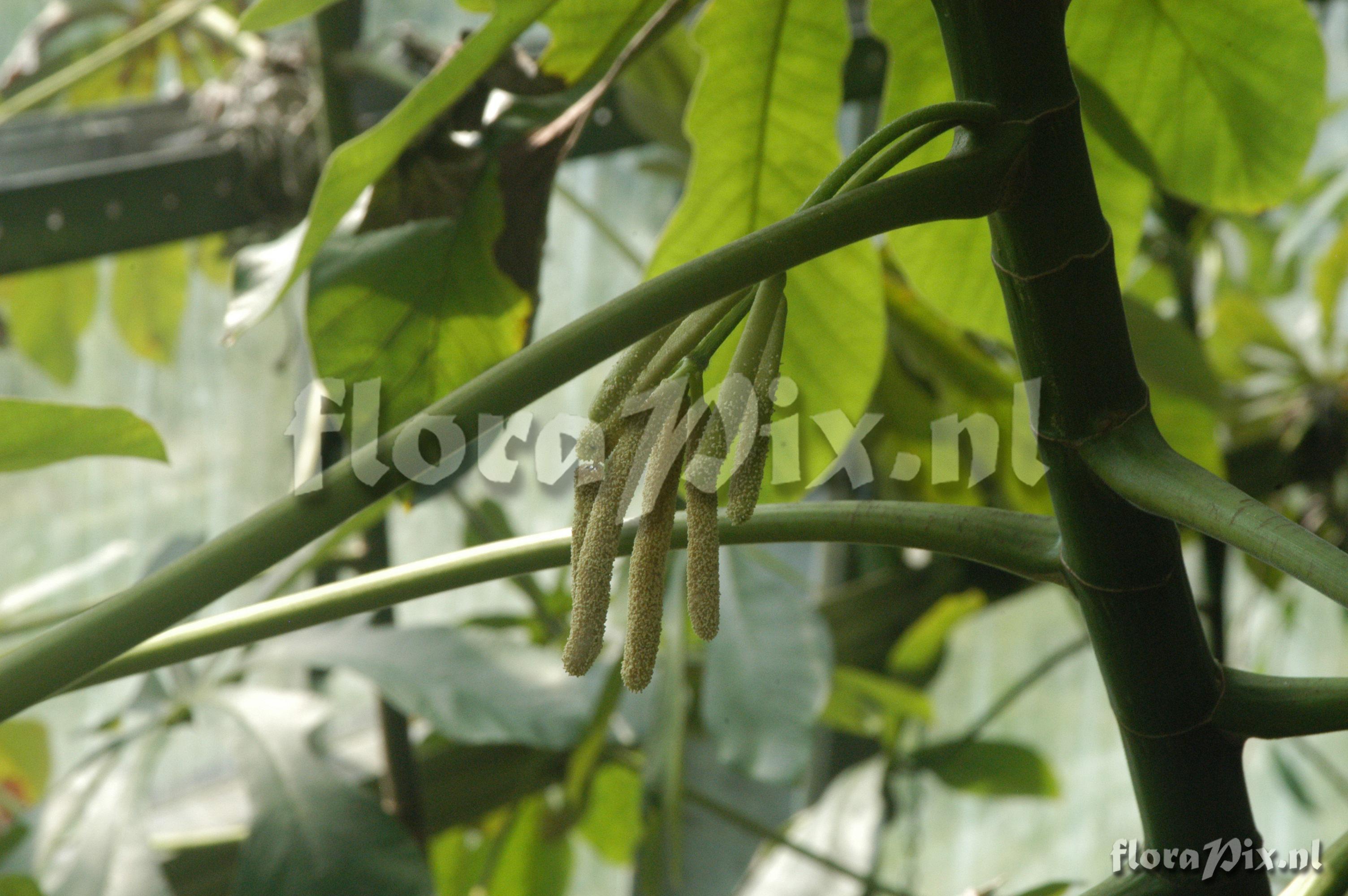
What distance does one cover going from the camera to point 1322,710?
0.80 ft

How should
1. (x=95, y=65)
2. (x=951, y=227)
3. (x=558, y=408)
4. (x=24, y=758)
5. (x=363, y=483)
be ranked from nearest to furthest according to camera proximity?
(x=363, y=483)
(x=951, y=227)
(x=95, y=65)
(x=24, y=758)
(x=558, y=408)

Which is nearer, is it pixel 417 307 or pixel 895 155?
pixel 895 155

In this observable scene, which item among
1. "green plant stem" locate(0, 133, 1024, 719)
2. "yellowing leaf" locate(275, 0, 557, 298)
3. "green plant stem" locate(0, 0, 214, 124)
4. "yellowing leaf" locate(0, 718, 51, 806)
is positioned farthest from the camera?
"yellowing leaf" locate(0, 718, 51, 806)

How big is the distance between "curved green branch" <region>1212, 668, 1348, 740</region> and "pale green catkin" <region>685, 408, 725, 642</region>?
0.13 meters

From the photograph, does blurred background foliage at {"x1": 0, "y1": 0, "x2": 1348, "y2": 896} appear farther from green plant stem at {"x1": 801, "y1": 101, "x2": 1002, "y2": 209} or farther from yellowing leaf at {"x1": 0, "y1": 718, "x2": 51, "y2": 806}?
green plant stem at {"x1": 801, "y1": 101, "x2": 1002, "y2": 209}

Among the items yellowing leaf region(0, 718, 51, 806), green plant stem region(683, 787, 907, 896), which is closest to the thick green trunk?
green plant stem region(683, 787, 907, 896)

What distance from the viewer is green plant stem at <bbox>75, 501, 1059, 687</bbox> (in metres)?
0.25

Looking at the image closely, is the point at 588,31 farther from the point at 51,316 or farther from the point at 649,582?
the point at 51,316

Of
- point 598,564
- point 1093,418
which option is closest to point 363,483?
point 598,564

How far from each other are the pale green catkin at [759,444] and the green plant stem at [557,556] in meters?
0.03

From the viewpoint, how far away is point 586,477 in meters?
0.24

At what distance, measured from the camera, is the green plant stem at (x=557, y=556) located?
25cm

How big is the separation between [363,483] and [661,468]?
7 cm

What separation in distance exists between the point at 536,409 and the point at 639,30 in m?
0.65
